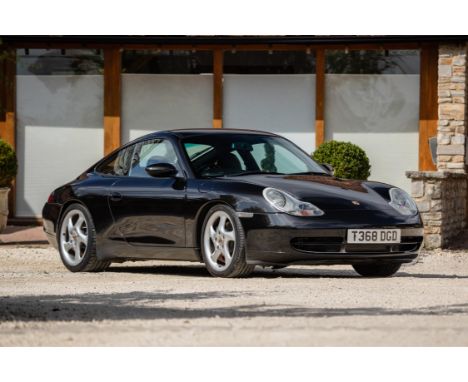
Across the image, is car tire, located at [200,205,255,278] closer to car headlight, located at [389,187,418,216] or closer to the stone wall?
car headlight, located at [389,187,418,216]

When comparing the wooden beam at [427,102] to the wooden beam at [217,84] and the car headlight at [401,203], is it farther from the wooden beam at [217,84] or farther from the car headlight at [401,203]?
the car headlight at [401,203]

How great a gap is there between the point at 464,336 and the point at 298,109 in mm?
15542

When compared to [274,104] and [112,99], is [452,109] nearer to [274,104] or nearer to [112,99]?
[274,104]

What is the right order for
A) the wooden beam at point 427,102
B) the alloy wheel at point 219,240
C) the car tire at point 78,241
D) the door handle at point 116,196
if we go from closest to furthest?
the alloy wheel at point 219,240 < the door handle at point 116,196 < the car tire at point 78,241 < the wooden beam at point 427,102

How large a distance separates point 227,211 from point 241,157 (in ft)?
3.54

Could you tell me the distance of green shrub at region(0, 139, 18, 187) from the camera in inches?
819

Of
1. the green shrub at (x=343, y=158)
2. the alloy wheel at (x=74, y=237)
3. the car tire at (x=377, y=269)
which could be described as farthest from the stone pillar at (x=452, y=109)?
the alloy wheel at (x=74, y=237)

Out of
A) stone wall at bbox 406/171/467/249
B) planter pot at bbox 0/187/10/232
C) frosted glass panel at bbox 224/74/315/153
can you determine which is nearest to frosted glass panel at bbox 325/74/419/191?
frosted glass panel at bbox 224/74/315/153

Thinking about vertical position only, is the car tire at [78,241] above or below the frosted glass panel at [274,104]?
below

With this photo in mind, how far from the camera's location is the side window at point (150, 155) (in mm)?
12961

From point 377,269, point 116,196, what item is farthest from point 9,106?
point 377,269

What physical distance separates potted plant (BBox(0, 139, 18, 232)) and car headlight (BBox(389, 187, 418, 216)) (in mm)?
9768

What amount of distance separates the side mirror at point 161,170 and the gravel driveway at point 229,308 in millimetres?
1008

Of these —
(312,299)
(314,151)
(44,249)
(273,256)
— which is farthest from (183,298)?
(314,151)
